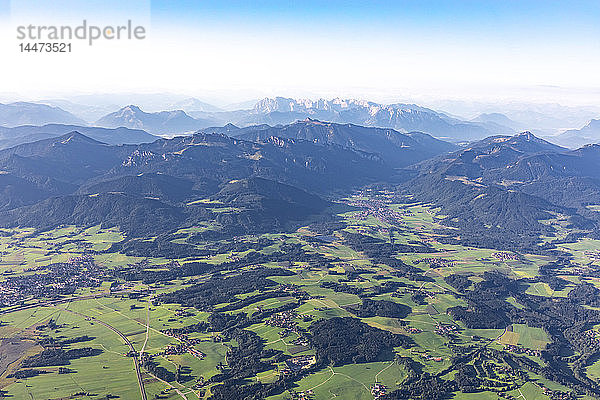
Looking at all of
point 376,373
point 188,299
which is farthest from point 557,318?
point 188,299

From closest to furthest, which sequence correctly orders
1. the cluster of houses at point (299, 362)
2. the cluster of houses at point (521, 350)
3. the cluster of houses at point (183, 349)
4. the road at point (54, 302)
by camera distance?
the cluster of houses at point (299, 362) → the cluster of houses at point (183, 349) → the cluster of houses at point (521, 350) → the road at point (54, 302)

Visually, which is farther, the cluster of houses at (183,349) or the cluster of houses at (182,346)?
the cluster of houses at (182,346)

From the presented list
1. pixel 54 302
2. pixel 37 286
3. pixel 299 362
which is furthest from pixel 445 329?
pixel 37 286

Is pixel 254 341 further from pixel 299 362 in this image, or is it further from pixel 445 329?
pixel 445 329

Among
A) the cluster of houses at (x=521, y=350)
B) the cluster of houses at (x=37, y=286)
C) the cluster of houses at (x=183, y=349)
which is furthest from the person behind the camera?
the cluster of houses at (x=37, y=286)

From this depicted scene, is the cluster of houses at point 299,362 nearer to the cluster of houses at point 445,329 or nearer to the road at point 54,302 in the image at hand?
the cluster of houses at point 445,329

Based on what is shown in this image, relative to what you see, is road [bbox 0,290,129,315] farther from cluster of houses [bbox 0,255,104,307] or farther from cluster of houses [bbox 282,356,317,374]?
cluster of houses [bbox 282,356,317,374]

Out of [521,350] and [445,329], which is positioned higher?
[445,329]

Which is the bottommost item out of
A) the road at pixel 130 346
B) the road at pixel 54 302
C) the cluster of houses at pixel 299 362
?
the road at pixel 54 302

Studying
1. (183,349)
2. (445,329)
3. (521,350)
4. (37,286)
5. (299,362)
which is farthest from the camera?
(37,286)

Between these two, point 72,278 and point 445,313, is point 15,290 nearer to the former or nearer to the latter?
point 72,278

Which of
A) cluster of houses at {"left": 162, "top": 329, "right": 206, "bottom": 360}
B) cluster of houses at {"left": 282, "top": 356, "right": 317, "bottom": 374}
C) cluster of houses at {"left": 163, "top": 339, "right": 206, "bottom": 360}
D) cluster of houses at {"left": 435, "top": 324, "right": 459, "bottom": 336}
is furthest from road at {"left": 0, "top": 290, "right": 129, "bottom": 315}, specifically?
cluster of houses at {"left": 435, "top": 324, "right": 459, "bottom": 336}

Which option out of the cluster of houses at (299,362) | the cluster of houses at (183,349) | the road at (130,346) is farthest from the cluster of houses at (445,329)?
the road at (130,346)
